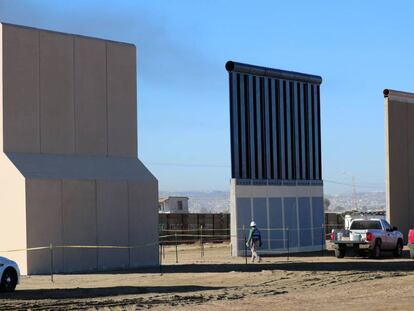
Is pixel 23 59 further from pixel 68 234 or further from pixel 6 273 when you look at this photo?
pixel 6 273

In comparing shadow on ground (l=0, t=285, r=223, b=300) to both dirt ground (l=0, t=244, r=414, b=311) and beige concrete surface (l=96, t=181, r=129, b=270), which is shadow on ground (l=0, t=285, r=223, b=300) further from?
beige concrete surface (l=96, t=181, r=129, b=270)

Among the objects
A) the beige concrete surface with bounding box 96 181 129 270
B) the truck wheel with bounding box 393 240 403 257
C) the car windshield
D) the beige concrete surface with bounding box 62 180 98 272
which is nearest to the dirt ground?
the beige concrete surface with bounding box 62 180 98 272

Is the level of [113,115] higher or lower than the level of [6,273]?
higher

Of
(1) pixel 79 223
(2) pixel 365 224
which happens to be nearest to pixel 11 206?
(1) pixel 79 223

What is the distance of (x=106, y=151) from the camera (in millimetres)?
33625

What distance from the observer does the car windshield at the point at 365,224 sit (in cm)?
3994

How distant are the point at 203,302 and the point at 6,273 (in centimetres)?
581

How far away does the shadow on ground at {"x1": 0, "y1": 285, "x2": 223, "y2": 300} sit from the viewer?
896 inches

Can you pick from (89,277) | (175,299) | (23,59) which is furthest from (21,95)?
(175,299)

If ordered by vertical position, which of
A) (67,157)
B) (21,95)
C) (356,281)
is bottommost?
(356,281)

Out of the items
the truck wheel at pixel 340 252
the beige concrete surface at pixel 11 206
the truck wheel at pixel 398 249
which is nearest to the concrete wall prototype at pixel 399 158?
the truck wheel at pixel 398 249

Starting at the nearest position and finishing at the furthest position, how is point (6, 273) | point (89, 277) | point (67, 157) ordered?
point (6, 273) < point (89, 277) < point (67, 157)

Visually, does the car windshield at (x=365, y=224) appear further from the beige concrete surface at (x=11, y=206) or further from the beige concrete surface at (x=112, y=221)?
the beige concrete surface at (x=11, y=206)

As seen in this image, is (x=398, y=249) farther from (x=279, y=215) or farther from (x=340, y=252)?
(x=279, y=215)
